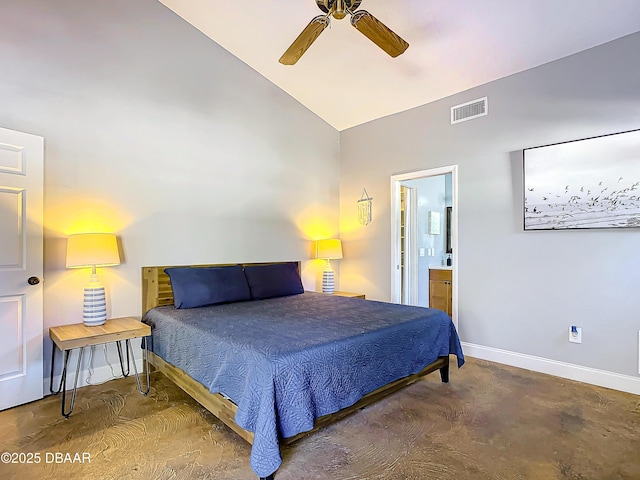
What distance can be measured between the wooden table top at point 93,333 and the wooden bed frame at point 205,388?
349 mm

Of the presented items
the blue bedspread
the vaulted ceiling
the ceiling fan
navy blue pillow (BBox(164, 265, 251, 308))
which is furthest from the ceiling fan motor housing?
navy blue pillow (BBox(164, 265, 251, 308))

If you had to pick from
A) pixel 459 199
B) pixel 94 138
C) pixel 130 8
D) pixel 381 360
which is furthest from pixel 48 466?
pixel 459 199

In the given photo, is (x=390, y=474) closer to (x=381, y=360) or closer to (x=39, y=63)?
(x=381, y=360)

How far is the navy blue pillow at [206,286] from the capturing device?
10.4ft

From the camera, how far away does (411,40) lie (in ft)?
10.2

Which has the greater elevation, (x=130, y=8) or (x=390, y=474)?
(x=130, y=8)

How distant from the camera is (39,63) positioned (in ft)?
8.92

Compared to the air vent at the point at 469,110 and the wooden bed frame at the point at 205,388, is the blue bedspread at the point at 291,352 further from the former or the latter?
the air vent at the point at 469,110

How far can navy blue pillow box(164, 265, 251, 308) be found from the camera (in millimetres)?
3156

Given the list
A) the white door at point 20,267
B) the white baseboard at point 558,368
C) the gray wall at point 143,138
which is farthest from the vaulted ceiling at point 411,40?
the white baseboard at point 558,368

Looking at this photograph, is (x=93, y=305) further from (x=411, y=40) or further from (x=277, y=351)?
(x=411, y=40)

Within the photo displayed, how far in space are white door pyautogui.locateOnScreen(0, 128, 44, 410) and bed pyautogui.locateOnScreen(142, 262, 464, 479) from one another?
2.64ft

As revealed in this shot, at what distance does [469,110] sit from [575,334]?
7.58 feet

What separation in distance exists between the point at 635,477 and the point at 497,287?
1872 mm
